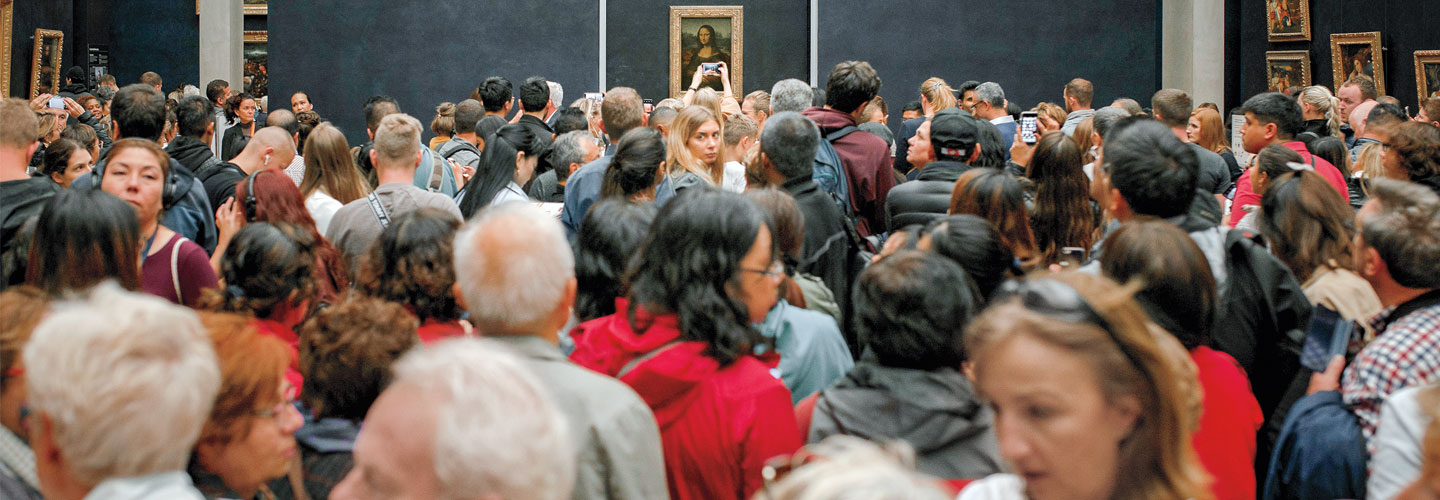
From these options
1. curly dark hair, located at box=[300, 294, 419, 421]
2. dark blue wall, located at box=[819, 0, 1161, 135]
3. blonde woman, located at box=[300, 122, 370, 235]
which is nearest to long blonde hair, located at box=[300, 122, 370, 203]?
blonde woman, located at box=[300, 122, 370, 235]

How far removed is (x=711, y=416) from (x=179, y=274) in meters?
2.58

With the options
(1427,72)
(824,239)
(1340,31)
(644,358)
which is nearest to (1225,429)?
(644,358)

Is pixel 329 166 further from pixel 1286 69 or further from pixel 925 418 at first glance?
pixel 1286 69

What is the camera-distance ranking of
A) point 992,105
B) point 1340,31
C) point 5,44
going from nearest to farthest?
1. point 992,105
2. point 1340,31
3. point 5,44

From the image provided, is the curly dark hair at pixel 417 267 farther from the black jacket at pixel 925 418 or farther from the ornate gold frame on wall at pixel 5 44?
the ornate gold frame on wall at pixel 5 44

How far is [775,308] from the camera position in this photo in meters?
3.84

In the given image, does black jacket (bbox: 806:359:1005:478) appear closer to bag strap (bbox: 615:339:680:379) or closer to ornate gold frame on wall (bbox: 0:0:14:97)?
bag strap (bbox: 615:339:680:379)

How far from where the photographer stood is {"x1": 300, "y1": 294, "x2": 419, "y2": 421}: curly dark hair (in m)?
3.14

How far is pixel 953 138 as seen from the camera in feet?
20.8

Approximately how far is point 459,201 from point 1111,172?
419 cm

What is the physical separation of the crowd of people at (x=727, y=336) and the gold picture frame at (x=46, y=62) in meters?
16.6

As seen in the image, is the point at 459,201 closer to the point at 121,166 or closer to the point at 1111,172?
the point at 121,166

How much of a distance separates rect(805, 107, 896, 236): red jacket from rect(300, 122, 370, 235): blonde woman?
2693mm

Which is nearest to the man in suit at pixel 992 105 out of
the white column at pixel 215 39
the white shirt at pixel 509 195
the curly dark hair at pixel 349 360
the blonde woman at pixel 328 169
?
the white shirt at pixel 509 195
